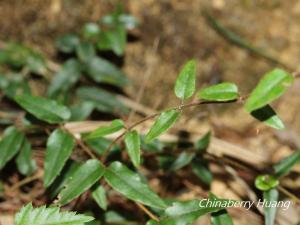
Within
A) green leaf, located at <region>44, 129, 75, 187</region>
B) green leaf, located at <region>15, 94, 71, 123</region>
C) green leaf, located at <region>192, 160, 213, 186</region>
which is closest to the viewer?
green leaf, located at <region>44, 129, 75, 187</region>

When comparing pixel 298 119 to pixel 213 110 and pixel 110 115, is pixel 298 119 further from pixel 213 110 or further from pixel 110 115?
pixel 110 115

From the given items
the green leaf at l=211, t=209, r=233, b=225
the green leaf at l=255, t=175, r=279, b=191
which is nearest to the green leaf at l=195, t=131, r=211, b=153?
the green leaf at l=255, t=175, r=279, b=191

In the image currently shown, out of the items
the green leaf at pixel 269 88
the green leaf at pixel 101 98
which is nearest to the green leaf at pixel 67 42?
the green leaf at pixel 101 98

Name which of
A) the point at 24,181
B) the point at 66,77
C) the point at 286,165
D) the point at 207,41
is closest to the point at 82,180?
the point at 24,181

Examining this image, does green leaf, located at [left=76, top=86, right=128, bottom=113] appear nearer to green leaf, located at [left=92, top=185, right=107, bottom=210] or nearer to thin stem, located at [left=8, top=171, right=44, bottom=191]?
thin stem, located at [left=8, top=171, right=44, bottom=191]

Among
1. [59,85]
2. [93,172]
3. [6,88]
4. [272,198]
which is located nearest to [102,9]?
[59,85]

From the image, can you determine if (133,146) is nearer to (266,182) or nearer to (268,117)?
(268,117)
